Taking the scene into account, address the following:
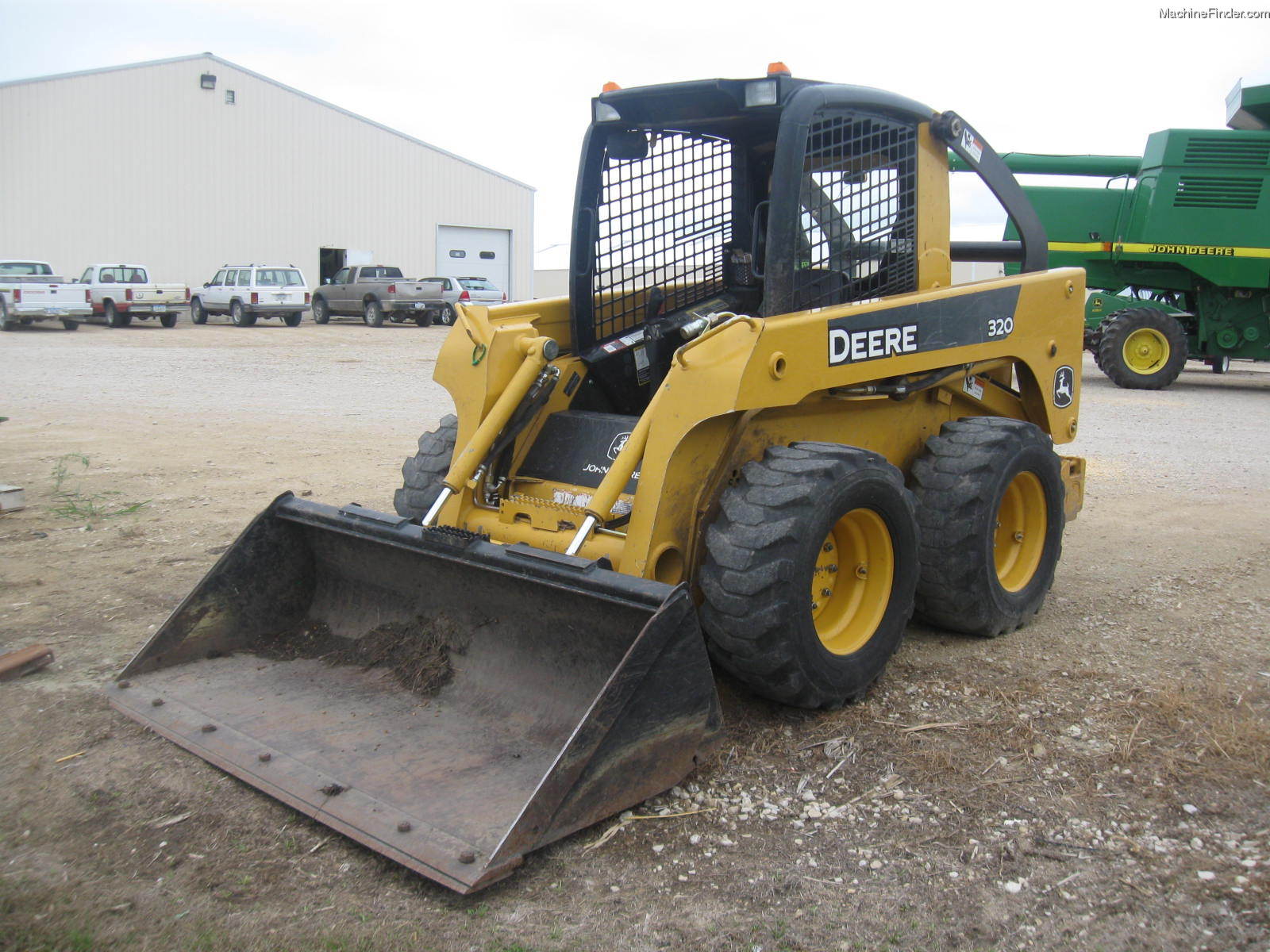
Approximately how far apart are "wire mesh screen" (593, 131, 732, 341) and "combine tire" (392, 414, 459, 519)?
0.84 metres

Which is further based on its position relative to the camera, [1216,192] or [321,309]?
[321,309]

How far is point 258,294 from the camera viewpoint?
28094mm

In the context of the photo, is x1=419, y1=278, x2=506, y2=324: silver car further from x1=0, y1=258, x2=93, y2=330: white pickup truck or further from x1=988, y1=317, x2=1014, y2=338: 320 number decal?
x1=988, y1=317, x2=1014, y2=338: 320 number decal

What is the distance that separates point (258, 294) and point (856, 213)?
84.8ft

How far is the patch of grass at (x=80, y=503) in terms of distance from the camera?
692 centimetres

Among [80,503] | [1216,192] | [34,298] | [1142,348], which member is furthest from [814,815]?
[34,298]

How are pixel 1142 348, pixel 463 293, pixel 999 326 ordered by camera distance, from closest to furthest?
pixel 999 326
pixel 1142 348
pixel 463 293

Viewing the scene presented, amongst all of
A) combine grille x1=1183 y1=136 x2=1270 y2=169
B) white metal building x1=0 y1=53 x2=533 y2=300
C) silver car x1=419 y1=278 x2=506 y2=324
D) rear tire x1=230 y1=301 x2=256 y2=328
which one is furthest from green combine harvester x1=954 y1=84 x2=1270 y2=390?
white metal building x1=0 y1=53 x2=533 y2=300

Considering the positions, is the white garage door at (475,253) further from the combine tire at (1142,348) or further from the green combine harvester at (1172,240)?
the combine tire at (1142,348)

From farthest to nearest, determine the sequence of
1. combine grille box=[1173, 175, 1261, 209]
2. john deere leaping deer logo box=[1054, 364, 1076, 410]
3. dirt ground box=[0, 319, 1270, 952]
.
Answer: combine grille box=[1173, 175, 1261, 209]
john deere leaping deer logo box=[1054, 364, 1076, 410]
dirt ground box=[0, 319, 1270, 952]

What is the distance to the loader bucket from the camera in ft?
10.1

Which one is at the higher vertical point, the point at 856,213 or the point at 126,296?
the point at 856,213

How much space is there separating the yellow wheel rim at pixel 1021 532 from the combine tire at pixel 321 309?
28.0 m

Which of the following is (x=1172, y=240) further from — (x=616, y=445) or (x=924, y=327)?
(x=616, y=445)
